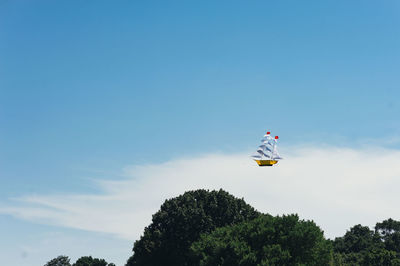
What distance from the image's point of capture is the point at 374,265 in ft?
286

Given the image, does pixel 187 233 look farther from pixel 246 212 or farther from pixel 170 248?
pixel 246 212

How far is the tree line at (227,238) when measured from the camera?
53.3 meters

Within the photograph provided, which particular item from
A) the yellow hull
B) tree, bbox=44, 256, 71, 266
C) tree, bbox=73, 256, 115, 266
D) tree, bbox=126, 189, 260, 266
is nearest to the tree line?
tree, bbox=126, 189, 260, 266

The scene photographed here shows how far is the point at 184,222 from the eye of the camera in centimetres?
7038

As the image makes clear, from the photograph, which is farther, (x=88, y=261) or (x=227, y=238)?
(x=88, y=261)

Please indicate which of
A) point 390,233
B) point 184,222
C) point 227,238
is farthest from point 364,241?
point 227,238

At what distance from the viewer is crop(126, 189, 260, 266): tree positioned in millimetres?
69438

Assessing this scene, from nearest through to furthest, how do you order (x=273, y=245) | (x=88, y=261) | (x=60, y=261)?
(x=273, y=245) < (x=88, y=261) < (x=60, y=261)

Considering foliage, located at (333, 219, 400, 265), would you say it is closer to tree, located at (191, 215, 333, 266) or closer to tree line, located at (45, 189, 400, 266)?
tree line, located at (45, 189, 400, 266)

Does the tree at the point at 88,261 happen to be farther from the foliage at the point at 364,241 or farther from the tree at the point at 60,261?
the foliage at the point at 364,241

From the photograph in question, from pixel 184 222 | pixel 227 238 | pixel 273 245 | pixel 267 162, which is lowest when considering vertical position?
pixel 273 245

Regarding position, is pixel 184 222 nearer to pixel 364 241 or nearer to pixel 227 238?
pixel 227 238

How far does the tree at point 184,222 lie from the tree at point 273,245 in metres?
12.8

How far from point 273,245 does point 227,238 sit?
22.5 feet
